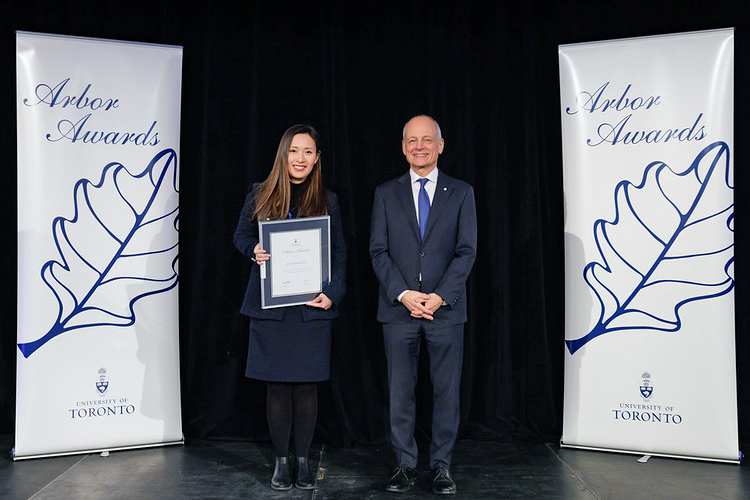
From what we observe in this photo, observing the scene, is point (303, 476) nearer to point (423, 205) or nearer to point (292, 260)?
point (292, 260)

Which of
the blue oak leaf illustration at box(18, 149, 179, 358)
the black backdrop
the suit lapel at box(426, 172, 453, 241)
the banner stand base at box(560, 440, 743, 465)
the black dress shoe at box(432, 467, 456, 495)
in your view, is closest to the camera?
the black dress shoe at box(432, 467, 456, 495)

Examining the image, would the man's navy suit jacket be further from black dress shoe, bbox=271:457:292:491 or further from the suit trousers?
black dress shoe, bbox=271:457:292:491

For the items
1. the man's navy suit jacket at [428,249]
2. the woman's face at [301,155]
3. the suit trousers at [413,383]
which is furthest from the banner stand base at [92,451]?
the woman's face at [301,155]

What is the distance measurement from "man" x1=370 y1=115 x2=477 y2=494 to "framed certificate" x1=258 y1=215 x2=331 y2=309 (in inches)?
10.7

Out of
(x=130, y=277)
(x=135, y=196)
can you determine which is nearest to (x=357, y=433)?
(x=130, y=277)

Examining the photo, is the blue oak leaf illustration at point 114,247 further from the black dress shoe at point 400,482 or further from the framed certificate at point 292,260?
the black dress shoe at point 400,482

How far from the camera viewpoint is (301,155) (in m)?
3.26

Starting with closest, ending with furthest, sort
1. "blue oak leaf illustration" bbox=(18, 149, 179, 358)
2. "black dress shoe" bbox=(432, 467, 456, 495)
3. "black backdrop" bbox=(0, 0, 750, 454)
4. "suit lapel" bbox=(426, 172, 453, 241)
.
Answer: "black dress shoe" bbox=(432, 467, 456, 495) < "suit lapel" bbox=(426, 172, 453, 241) < "blue oak leaf illustration" bbox=(18, 149, 179, 358) < "black backdrop" bbox=(0, 0, 750, 454)

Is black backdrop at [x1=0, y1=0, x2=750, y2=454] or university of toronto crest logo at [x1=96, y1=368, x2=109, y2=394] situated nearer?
university of toronto crest logo at [x1=96, y1=368, x2=109, y2=394]

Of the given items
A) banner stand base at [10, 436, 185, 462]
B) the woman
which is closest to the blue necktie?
the woman

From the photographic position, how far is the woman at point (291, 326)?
3.25 metres

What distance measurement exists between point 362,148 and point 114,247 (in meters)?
1.49

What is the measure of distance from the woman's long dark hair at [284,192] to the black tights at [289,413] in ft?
2.55

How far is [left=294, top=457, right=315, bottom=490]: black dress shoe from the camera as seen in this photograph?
10.8ft
